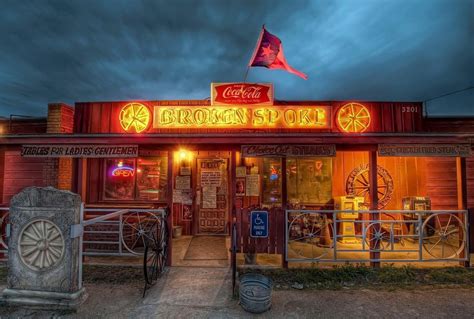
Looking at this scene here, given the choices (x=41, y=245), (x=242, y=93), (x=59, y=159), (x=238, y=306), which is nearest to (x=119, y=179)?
(x=59, y=159)

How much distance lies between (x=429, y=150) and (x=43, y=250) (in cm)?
793

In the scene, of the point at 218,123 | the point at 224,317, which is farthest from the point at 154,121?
the point at 224,317

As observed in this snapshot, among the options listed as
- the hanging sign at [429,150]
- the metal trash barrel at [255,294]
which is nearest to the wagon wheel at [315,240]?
the hanging sign at [429,150]

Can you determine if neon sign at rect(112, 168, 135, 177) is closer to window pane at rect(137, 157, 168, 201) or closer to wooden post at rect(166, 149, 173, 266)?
window pane at rect(137, 157, 168, 201)

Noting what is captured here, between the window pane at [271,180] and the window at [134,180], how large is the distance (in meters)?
3.42

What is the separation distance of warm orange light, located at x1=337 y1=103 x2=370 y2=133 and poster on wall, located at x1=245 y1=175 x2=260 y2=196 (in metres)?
3.27

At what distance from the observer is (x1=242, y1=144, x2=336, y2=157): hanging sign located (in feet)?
19.2

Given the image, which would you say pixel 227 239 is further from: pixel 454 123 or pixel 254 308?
pixel 454 123

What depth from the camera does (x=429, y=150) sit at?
18.9ft

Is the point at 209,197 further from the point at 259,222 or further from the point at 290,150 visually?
the point at 290,150

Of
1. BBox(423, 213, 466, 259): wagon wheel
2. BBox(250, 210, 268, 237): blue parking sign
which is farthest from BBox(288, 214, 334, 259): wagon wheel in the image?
BBox(423, 213, 466, 259): wagon wheel

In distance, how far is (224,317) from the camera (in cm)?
387

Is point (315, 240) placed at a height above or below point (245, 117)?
below

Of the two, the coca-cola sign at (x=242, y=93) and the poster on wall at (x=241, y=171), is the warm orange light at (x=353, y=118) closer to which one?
the coca-cola sign at (x=242, y=93)
